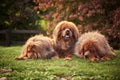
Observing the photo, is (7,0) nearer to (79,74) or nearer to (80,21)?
(80,21)

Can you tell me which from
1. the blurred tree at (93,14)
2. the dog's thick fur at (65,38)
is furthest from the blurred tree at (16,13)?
the dog's thick fur at (65,38)

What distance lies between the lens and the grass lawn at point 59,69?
766 cm

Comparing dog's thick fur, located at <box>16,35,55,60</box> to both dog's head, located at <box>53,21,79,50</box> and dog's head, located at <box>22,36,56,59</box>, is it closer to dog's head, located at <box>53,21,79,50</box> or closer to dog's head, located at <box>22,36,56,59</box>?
dog's head, located at <box>22,36,56,59</box>

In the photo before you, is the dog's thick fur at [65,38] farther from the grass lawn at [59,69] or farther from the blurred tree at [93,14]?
the blurred tree at [93,14]

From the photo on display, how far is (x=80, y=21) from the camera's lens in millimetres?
15336

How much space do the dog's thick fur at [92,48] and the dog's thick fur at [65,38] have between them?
182mm

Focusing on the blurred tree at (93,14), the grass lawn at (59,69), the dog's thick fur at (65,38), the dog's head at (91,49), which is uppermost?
the blurred tree at (93,14)

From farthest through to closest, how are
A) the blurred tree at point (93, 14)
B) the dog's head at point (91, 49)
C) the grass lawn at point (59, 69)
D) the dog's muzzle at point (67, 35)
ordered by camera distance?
the blurred tree at point (93, 14)
the dog's muzzle at point (67, 35)
the dog's head at point (91, 49)
the grass lawn at point (59, 69)

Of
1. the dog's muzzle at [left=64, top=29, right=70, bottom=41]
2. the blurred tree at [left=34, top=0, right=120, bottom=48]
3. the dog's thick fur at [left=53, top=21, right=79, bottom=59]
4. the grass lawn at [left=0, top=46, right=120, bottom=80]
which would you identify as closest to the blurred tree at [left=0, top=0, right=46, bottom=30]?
the blurred tree at [left=34, top=0, right=120, bottom=48]

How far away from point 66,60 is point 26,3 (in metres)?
11.0

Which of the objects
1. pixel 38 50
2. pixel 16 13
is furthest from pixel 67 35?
pixel 16 13

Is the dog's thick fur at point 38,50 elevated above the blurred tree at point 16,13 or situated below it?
below

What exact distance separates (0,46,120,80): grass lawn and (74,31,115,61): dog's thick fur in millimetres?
292

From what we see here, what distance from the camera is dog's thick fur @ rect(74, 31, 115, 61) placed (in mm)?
10047
